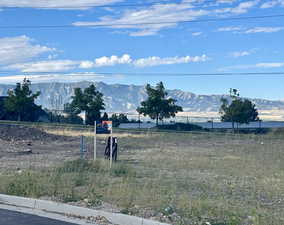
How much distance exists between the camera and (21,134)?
45.5m

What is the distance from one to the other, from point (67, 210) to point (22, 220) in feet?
4.00

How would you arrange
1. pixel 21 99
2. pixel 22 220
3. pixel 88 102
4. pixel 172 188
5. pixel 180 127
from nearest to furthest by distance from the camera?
1. pixel 22 220
2. pixel 172 188
3. pixel 21 99
4. pixel 88 102
5. pixel 180 127

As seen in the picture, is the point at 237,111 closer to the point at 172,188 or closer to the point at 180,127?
the point at 180,127

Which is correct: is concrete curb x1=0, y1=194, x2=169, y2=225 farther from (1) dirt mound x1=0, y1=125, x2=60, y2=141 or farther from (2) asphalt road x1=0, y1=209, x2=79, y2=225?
(1) dirt mound x1=0, y1=125, x2=60, y2=141

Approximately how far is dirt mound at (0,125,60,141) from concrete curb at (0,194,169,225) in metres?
29.8

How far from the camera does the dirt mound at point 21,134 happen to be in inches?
1726

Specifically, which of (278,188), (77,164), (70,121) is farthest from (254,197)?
(70,121)

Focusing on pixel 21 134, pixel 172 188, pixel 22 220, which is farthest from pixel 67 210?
pixel 21 134

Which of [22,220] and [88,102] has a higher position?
[88,102]

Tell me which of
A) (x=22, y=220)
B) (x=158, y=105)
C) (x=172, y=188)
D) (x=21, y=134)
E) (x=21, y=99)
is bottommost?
(x=22, y=220)

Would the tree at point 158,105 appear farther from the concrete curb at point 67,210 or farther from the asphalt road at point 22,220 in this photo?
the asphalt road at point 22,220

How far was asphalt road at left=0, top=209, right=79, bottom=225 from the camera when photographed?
10.9m

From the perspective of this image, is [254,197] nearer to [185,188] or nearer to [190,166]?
[185,188]

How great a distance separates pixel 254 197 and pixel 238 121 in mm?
51334
